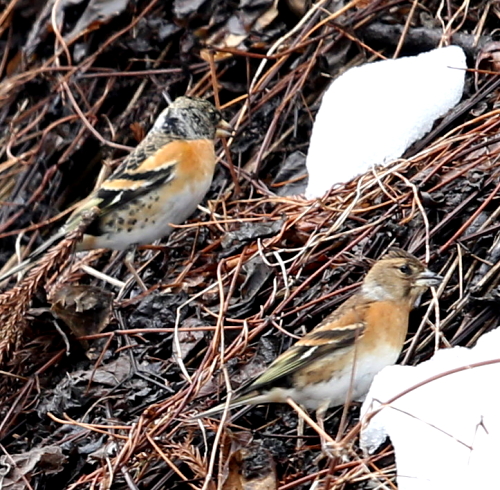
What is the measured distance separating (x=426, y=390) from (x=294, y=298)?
120 centimetres

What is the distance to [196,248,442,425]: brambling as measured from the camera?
13.3ft

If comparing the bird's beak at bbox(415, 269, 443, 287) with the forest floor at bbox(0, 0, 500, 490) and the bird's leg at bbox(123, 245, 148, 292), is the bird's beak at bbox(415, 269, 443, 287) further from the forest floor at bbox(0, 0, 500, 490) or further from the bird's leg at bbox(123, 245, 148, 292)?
the bird's leg at bbox(123, 245, 148, 292)

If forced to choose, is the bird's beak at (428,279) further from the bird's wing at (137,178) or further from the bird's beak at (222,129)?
the bird's beak at (222,129)

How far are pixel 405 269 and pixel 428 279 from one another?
10 centimetres

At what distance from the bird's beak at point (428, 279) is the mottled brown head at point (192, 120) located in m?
1.96

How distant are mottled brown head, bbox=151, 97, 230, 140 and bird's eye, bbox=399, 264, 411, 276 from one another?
1902 millimetres

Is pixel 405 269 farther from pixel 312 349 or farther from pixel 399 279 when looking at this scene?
pixel 312 349

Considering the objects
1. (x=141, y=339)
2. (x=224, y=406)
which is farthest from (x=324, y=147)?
(x=224, y=406)

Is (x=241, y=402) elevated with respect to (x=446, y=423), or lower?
lower

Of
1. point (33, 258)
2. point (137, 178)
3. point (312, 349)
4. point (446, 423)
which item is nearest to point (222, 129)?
point (137, 178)

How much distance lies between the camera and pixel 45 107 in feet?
22.2

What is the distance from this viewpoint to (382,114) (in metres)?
5.37

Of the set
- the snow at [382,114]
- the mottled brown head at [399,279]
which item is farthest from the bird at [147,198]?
the mottled brown head at [399,279]

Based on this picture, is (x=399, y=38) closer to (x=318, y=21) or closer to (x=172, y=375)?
(x=318, y=21)
